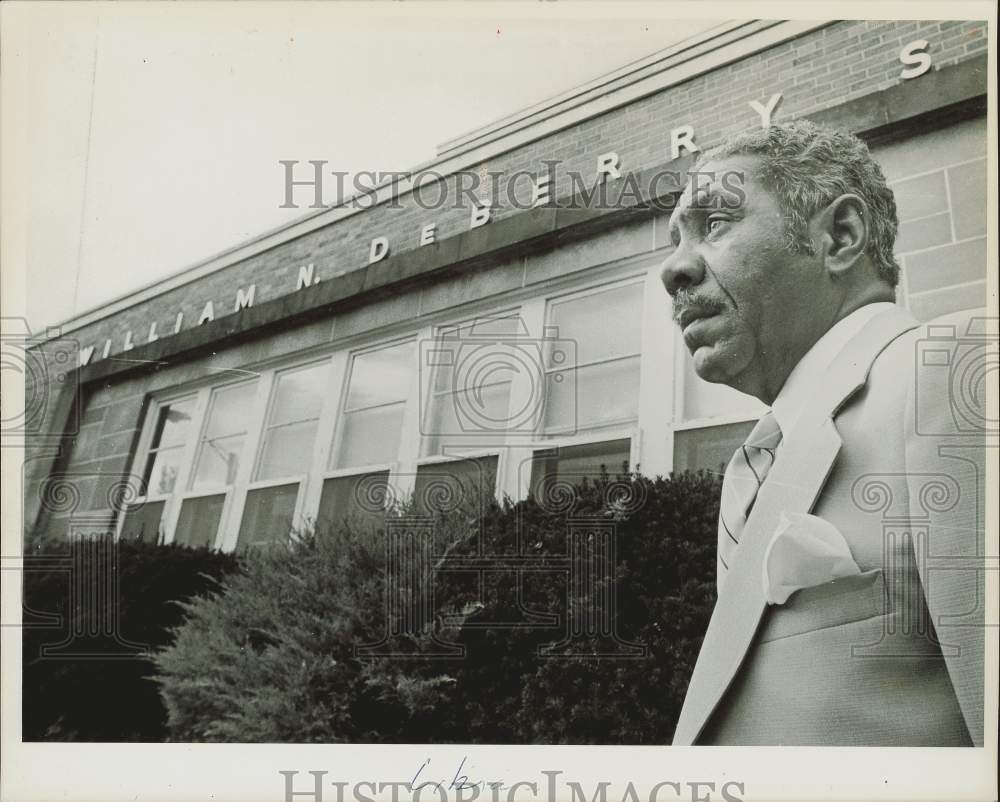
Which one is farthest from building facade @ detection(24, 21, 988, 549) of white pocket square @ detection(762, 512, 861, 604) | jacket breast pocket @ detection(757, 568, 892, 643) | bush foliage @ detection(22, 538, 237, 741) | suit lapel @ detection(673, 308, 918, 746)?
jacket breast pocket @ detection(757, 568, 892, 643)

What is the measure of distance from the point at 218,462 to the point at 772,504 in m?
2.45

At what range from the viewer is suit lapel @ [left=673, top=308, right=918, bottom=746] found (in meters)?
3.47

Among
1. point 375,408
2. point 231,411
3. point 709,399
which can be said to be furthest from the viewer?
point 231,411

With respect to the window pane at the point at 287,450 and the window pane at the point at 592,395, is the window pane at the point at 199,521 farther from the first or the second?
the window pane at the point at 592,395

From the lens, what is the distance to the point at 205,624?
397cm

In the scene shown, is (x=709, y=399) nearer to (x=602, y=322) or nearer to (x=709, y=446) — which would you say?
(x=709, y=446)

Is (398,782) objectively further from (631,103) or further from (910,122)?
(910,122)

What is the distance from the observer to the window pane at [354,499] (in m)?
3.95

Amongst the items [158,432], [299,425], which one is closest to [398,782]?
[299,425]

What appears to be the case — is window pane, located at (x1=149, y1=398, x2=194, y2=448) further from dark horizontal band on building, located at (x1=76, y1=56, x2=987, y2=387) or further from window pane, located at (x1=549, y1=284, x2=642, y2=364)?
window pane, located at (x1=549, y1=284, x2=642, y2=364)

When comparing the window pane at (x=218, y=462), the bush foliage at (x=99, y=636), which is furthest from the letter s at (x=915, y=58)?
the bush foliage at (x=99, y=636)

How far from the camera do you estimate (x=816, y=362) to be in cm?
360

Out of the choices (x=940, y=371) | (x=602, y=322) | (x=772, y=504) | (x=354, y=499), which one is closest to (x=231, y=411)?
(x=354, y=499)

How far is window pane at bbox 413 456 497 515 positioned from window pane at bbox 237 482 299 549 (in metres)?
0.59
